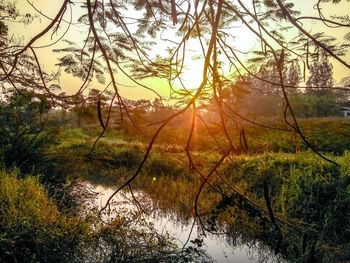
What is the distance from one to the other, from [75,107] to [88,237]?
1629 millimetres

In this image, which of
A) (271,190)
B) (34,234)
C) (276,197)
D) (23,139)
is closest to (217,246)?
(276,197)

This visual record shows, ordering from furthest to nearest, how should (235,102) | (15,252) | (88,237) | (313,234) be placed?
(313,234) < (88,237) < (15,252) < (235,102)

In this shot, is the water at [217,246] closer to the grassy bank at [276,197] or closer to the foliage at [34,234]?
the grassy bank at [276,197]

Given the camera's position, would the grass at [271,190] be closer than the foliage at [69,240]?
No

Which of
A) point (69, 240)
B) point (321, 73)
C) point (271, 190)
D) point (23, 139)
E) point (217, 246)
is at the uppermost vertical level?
point (321, 73)

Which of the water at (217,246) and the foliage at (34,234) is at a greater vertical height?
the foliage at (34,234)

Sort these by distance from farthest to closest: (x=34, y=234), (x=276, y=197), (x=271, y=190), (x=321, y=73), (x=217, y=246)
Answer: (x=271, y=190)
(x=276, y=197)
(x=217, y=246)
(x=34, y=234)
(x=321, y=73)

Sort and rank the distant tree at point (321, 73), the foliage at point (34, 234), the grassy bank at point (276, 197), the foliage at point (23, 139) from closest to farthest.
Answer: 1. the distant tree at point (321, 73)
2. the foliage at point (34, 234)
3. the grassy bank at point (276, 197)
4. the foliage at point (23, 139)

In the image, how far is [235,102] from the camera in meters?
1.65

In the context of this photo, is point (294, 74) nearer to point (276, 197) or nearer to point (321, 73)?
point (321, 73)

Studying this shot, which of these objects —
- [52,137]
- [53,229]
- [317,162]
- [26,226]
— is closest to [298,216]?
[317,162]

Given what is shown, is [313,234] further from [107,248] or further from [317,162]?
[107,248]

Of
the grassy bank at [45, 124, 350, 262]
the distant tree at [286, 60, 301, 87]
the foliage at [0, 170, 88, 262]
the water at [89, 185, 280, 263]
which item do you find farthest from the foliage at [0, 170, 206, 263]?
the distant tree at [286, 60, 301, 87]

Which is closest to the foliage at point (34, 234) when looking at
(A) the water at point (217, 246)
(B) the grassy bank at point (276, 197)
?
(A) the water at point (217, 246)
